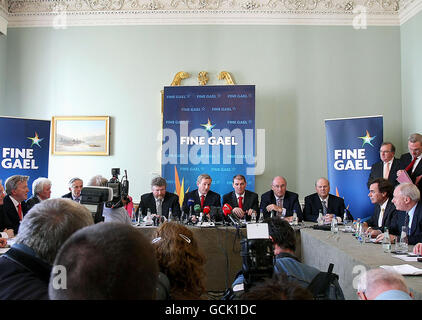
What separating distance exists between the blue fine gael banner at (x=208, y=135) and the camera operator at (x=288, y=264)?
3439mm

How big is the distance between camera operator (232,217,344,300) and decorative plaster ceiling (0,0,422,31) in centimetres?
467

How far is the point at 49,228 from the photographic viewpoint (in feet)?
3.66

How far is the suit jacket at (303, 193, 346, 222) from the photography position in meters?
4.53

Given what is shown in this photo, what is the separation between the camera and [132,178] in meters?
5.77

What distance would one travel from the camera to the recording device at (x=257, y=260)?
1299 mm

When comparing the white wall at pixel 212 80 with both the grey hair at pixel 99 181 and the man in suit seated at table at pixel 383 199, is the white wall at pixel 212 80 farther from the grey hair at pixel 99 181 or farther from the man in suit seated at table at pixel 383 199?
the grey hair at pixel 99 181

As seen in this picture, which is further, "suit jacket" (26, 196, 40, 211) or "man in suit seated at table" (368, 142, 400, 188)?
"man in suit seated at table" (368, 142, 400, 188)

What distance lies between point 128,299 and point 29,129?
5449 millimetres

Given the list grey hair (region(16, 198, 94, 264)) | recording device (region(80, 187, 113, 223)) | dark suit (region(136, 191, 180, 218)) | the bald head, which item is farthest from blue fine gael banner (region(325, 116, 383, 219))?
grey hair (region(16, 198, 94, 264))

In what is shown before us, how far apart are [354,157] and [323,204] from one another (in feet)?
3.52

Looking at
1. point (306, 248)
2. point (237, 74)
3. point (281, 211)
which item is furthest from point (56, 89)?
point (306, 248)

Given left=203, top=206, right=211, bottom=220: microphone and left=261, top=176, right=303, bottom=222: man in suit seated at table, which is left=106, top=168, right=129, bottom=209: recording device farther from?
left=261, top=176, right=303, bottom=222: man in suit seated at table

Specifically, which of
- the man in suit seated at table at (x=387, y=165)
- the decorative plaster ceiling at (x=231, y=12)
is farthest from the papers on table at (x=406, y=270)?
the decorative plaster ceiling at (x=231, y=12)

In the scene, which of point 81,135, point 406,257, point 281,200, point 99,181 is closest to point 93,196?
point 99,181
